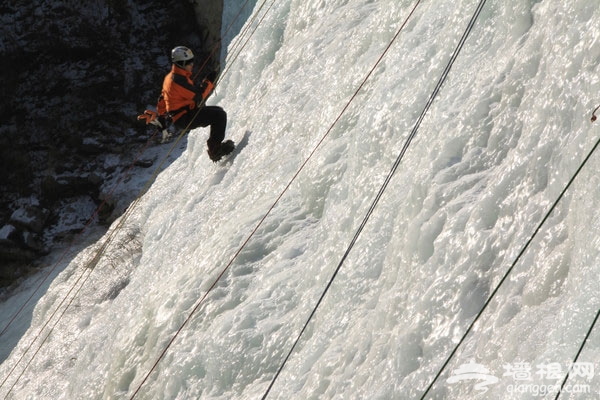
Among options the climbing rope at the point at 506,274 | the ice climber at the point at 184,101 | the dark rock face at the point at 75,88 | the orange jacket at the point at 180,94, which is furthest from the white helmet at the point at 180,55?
the dark rock face at the point at 75,88

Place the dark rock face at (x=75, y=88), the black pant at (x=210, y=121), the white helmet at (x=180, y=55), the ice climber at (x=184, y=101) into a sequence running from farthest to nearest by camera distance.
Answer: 1. the dark rock face at (x=75, y=88)
2. the black pant at (x=210, y=121)
3. the ice climber at (x=184, y=101)
4. the white helmet at (x=180, y=55)

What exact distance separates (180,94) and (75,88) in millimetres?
9973

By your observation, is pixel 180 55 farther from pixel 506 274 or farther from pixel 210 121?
pixel 506 274

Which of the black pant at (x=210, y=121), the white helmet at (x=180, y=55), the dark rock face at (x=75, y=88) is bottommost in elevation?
the dark rock face at (x=75, y=88)

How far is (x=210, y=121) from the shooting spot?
860 cm

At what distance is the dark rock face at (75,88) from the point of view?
1611cm

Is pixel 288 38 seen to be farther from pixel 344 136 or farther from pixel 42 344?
pixel 42 344

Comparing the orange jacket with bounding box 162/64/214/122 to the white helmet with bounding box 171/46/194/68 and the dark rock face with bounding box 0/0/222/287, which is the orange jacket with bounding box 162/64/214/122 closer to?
the white helmet with bounding box 171/46/194/68

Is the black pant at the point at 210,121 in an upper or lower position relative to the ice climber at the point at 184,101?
lower

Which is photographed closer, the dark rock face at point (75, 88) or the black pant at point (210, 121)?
the black pant at point (210, 121)

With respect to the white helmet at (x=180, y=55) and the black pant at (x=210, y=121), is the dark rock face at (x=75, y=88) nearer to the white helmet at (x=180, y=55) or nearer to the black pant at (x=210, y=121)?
the black pant at (x=210, y=121)

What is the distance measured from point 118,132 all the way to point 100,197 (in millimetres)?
1929

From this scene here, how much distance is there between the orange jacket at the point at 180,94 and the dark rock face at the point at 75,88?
7.71 metres

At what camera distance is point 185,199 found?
361 inches
